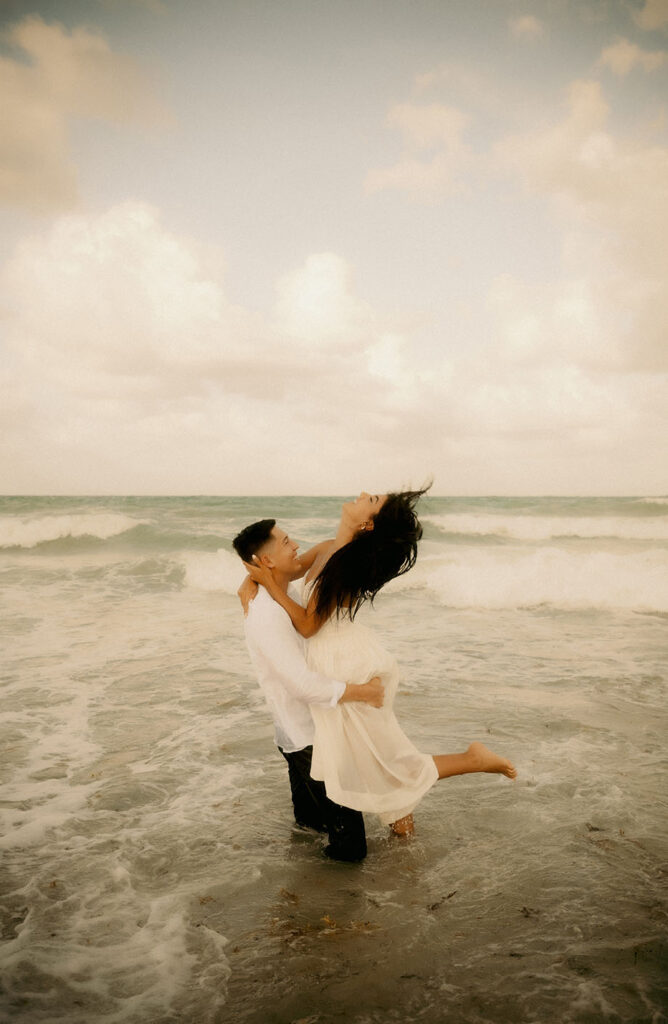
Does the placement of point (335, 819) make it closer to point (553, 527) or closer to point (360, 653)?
point (360, 653)

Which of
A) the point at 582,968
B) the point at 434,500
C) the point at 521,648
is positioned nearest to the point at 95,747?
the point at 582,968

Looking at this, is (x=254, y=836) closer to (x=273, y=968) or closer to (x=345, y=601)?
(x=273, y=968)

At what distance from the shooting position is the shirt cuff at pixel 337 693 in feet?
11.2

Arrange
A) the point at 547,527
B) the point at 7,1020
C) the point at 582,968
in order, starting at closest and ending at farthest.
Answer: the point at 7,1020 < the point at 582,968 < the point at 547,527

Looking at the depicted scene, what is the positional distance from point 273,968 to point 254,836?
1.22m

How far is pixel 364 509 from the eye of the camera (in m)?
3.50

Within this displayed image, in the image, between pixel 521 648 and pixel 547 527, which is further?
pixel 547 527

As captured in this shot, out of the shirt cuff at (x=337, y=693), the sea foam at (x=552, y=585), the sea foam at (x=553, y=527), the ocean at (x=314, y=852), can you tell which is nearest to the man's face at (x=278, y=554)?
the shirt cuff at (x=337, y=693)

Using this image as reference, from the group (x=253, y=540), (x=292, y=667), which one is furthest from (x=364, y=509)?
(x=292, y=667)

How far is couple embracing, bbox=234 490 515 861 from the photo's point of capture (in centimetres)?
348

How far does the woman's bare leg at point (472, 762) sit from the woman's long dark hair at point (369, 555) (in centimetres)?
120

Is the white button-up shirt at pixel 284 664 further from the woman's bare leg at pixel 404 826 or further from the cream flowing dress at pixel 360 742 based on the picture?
the woman's bare leg at pixel 404 826

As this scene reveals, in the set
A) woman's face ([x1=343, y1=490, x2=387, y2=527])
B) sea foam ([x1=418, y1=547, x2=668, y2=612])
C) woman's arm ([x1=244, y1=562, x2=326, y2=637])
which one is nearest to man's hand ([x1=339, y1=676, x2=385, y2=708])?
woman's arm ([x1=244, y1=562, x2=326, y2=637])

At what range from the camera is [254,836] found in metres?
4.03
